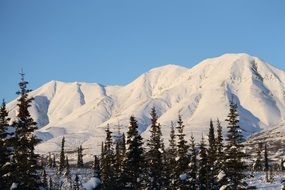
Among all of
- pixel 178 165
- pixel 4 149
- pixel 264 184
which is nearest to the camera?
pixel 4 149

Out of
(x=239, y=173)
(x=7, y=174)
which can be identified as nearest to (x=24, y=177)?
(x=7, y=174)

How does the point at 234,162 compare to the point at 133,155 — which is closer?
the point at 234,162

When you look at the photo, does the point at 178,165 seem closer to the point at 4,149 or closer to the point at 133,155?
the point at 133,155

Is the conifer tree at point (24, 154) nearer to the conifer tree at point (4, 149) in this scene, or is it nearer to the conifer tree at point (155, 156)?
the conifer tree at point (4, 149)

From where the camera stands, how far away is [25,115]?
145 ft

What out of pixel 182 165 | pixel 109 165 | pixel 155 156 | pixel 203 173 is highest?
pixel 109 165

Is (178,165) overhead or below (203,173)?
Answer: below

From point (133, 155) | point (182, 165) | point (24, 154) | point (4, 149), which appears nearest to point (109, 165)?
point (182, 165)

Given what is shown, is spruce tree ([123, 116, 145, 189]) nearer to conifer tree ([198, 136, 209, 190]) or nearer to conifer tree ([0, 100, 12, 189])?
conifer tree ([198, 136, 209, 190])

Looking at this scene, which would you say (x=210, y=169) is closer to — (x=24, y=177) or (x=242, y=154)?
(x=242, y=154)

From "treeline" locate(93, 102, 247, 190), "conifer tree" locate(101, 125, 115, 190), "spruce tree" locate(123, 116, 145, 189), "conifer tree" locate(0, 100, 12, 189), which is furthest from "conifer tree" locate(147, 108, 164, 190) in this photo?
"conifer tree" locate(0, 100, 12, 189)

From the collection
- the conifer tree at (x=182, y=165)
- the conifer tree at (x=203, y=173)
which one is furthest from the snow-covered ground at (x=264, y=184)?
the conifer tree at (x=182, y=165)

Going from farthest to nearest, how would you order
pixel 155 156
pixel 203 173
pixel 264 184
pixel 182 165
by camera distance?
pixel 264 184 < pixel 203 173 < pixel 155 156 < pixel 182 165

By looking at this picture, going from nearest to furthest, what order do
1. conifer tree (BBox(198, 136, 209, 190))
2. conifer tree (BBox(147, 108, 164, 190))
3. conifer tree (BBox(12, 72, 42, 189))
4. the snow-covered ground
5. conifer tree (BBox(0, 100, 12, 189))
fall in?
conifer tree (BBox(12, 72, 42, 189)) < conifer tree (BBox(0, 100, 12, 189)) < conifer tree (BBox(147, 108, 164, 190)) < conifer tree (BBox(198, 136, 209, 190)) < the snow-covered ground
